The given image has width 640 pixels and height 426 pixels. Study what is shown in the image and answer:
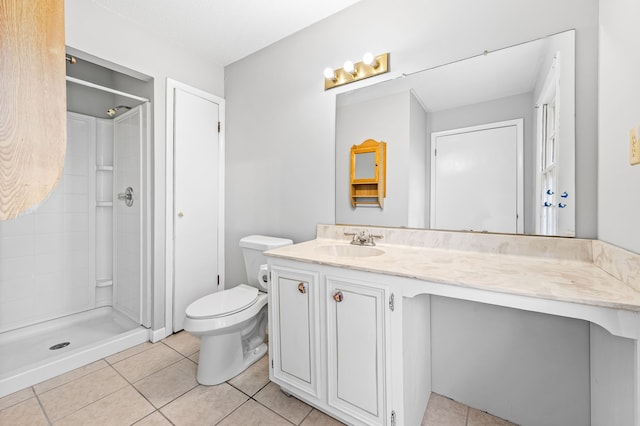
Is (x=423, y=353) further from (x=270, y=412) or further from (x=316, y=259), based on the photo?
(x=270, y=412)

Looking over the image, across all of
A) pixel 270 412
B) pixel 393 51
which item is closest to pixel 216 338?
pixel 270 412

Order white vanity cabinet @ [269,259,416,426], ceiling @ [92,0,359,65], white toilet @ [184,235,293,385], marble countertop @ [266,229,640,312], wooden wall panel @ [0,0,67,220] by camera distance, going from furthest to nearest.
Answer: ceiling @ [92,0,359,65], white toilet @ [184,235,293,385], white vanity cabinet @ [269,259,416,426], marble countertop @ [266,229,640,312], wooden wall panel @ [0,0,67,220]

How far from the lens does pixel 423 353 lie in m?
1.41

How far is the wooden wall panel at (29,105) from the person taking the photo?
1.21ft

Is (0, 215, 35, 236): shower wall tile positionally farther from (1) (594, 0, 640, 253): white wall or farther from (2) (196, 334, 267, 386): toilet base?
(1) (594, 0, 640, 253): white wall

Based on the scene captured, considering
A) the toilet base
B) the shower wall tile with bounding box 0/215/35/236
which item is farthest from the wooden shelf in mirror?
the shower wall tile with bounding box 0/215/35/236

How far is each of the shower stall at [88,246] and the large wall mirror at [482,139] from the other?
6.26 ft

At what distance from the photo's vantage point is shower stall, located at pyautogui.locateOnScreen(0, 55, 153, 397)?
6.88 feet

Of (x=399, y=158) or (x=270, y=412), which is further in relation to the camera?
(x=399, y=158)

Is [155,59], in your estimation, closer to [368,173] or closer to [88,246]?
[88,246]

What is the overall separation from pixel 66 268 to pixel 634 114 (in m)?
3.67

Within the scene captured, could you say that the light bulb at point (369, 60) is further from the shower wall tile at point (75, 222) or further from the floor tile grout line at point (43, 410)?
the shower wall tile at point (75, 222)

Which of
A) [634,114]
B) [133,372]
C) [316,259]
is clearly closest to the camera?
[634,114]

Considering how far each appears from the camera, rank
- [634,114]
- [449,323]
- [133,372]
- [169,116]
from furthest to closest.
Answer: [169,116] → [133,372] → [449,323] → [634,114]
